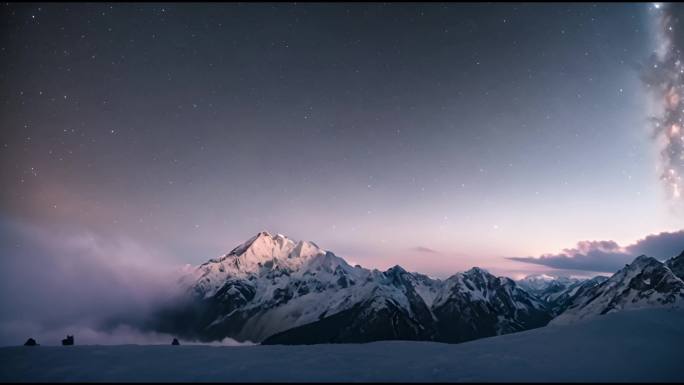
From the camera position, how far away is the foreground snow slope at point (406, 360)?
11.4m

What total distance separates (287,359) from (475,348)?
787cm

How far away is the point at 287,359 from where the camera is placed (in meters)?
13.5

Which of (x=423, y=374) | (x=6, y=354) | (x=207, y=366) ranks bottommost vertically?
(x=423, y=374)

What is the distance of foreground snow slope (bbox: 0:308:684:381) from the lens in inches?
448

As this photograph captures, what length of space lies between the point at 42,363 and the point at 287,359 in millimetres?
9213

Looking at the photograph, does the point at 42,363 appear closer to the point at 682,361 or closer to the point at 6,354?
the point at 6,354

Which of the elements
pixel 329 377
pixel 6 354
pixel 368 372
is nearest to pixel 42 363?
pixel 6 354

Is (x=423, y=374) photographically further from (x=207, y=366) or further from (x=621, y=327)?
(x=621, y=327)

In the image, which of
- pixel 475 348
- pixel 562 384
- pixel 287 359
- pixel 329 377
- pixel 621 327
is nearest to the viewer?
pixel 562 384

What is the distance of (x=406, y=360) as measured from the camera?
13383 millimetres

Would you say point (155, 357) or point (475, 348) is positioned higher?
point (155, 357)

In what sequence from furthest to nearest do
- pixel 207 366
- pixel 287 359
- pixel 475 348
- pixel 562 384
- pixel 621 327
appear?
1. pixel 621 327
2. pixel 475 348
3. pixel 287 359
4. pixel 207 366
5. pixel 562 384

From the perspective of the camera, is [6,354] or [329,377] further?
[6,354]

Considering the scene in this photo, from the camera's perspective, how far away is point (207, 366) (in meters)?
12.5
